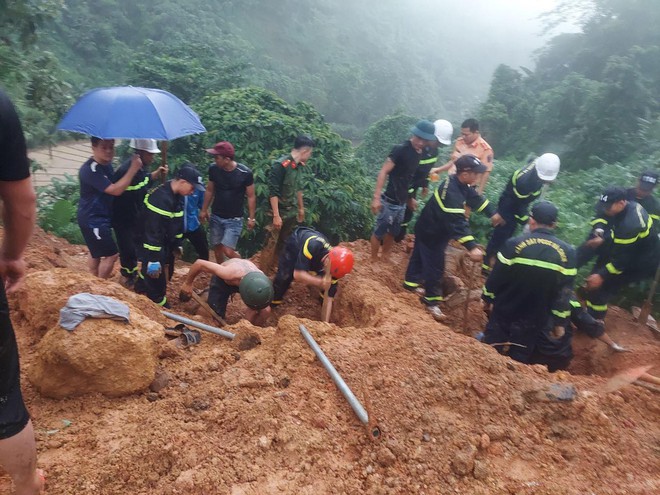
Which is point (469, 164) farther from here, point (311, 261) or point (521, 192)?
point (311, 261)

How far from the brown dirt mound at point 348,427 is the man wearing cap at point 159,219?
3.86 feet

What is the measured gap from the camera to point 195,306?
504 cm

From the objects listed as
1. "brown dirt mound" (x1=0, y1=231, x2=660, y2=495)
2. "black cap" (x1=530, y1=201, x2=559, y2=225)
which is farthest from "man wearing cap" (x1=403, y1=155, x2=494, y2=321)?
"brown dirt mound" (x1=0, y1=231, x2=660, y2=495)

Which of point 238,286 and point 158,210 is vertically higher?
point 158,210

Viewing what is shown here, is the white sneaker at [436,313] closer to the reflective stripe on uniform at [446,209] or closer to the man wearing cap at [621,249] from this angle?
the reflective stripe on uniform at [446,209]

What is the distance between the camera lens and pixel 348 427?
2.70m

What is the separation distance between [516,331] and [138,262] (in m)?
3.84

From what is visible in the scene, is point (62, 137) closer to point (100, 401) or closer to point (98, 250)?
point (98, 250)

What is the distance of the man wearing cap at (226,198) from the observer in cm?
526

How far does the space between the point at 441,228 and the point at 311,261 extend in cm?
149

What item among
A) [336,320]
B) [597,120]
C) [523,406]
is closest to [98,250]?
[336,320]

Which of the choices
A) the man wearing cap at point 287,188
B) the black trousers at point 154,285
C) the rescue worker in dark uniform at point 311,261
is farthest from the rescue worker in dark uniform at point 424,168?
the black trousers at point 154,285

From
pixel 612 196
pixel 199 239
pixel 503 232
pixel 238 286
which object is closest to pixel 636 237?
pixel 612 196

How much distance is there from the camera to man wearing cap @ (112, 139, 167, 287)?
458 centimetres
